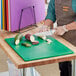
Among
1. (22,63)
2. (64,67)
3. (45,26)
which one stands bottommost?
(64,67)

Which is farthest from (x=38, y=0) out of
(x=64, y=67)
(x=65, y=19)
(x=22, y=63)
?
(x=22, y=63)

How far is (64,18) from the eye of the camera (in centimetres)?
176

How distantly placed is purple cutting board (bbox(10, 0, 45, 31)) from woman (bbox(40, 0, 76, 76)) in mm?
101

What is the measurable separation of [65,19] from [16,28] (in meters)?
0.36

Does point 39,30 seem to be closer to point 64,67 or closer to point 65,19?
point 65,19

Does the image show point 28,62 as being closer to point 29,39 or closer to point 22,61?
point 22,61

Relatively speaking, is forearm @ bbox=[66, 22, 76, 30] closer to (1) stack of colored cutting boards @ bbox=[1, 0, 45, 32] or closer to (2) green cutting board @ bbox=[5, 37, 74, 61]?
(2) green cutting board @ bbox=[5, 37, 74, 61]

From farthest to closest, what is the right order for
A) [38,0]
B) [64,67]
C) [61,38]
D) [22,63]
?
[64,67]
[38,0]
[61,38]
[22,63]

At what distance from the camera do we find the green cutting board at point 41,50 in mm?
1403

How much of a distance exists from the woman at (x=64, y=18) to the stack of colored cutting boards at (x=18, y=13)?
110 millimetres

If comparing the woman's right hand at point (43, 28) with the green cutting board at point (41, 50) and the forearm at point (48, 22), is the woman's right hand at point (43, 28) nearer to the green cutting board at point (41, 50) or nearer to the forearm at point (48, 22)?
the forearm at point (48, 22)

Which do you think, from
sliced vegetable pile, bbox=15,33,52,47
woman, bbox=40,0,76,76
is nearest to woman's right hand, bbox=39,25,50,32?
woman, bbox=40,0,76,76

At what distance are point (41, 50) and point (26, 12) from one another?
0.44 m

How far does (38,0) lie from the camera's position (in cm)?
190
